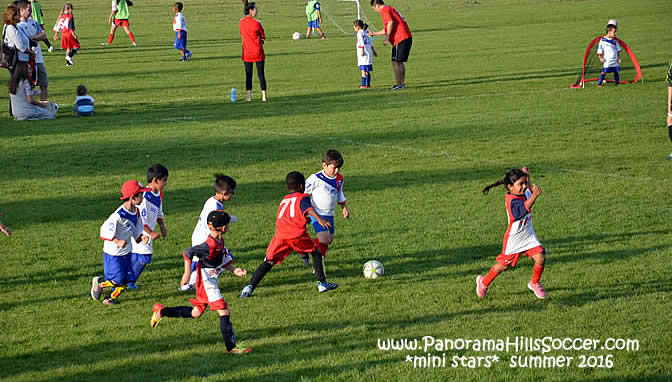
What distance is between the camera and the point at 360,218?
38.6 ft

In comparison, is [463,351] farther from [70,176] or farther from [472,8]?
[472,8]

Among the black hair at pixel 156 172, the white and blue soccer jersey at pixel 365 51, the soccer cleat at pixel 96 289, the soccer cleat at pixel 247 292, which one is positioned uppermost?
the white and blue soccer jersey at pixel 365 51

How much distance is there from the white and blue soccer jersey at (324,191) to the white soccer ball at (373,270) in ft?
2.74

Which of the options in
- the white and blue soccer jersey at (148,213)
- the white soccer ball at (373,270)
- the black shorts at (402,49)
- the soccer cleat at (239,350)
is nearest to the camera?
the soccer cleat at (239,350)

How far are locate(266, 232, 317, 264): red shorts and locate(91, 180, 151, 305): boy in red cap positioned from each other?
139 cm

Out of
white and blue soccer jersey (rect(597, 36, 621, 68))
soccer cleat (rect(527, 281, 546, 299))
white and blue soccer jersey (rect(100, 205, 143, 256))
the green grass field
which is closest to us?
the green grass field

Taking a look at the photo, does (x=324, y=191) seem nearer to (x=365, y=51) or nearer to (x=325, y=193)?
(x=325, y=193)

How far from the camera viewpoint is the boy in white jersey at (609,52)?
76.8ft

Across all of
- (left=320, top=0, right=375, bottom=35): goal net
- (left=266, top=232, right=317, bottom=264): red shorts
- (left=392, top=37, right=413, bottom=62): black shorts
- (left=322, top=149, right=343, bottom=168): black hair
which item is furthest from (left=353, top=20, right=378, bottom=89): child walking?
(left=320, top=0, right=375, bottom=35): goal net

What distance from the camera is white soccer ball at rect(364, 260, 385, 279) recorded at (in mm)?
9211

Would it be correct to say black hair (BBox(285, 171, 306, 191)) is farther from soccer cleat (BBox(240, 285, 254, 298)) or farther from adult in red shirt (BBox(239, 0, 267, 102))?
adult in red shirt (BBox(239, 0, 267, 102))

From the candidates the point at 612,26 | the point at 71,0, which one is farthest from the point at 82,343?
the point at 71,0

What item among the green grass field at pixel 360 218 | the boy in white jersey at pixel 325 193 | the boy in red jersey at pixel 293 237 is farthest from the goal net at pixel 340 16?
the boy in red jersey at pixel 293 237

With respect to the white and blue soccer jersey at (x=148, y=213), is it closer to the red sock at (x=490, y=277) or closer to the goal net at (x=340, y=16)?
the red sock at (x=490, y=277)
